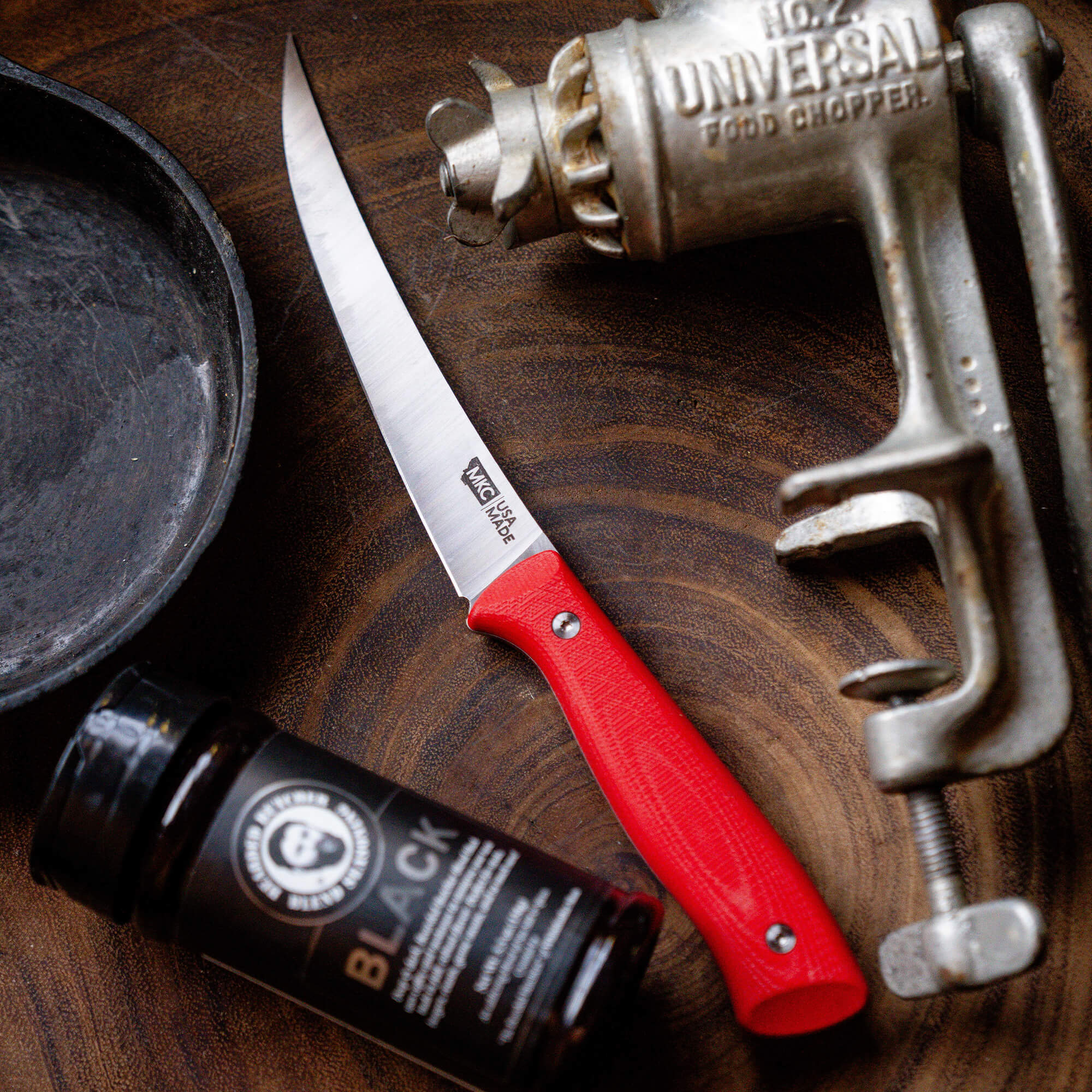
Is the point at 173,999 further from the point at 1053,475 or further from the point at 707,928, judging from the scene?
the point at 1053,475

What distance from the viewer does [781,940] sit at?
0.51 meters

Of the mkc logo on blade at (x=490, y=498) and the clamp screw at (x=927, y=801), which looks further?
the mkc logo on blade at (x=490, y=498)

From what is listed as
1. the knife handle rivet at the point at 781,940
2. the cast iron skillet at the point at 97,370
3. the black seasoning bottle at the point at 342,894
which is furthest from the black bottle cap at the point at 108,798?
the knife handle rivet at the point at 781,940

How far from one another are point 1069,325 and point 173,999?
2.10 ft

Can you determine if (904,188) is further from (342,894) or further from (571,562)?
(342,894)

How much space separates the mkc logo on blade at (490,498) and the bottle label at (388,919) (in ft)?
0.62

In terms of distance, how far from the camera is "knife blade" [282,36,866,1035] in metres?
0.52

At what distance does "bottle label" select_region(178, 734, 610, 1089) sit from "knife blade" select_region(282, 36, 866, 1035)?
2.9 inches

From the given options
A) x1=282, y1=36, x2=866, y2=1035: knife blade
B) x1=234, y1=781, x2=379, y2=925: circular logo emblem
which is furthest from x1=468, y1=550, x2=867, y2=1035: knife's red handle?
x1=234, y1=781, x2=379, y2=925: circular logo emblem

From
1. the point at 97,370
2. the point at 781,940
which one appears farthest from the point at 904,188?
the point at 97,370

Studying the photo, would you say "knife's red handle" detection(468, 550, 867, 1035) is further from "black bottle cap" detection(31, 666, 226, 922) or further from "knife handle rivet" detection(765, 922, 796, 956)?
"black bottle cap" detection(31, 666, 226, 922)

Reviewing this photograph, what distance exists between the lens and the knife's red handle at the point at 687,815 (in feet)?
1.69

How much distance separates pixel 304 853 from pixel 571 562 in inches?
9.6

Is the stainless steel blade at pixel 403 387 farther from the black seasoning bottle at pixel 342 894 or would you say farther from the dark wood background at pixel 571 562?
the black seasoning bottle at pixel 342 894
